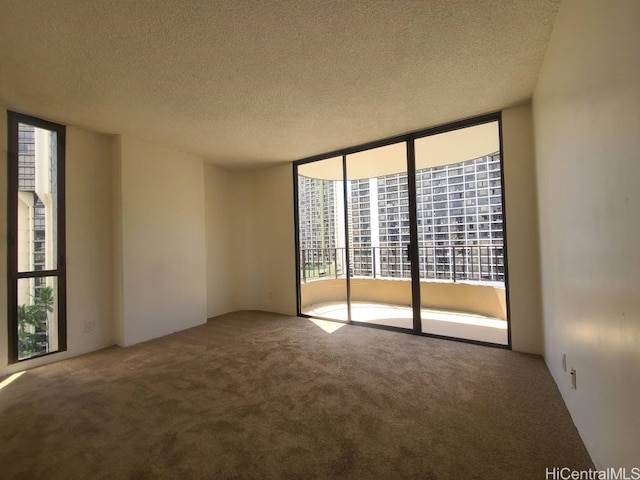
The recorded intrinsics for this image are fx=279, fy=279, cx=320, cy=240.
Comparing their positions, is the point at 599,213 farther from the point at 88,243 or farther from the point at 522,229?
the point at 88,243

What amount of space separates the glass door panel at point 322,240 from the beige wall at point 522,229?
2490mm

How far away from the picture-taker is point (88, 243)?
10.0 ft

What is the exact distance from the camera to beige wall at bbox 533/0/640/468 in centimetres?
95

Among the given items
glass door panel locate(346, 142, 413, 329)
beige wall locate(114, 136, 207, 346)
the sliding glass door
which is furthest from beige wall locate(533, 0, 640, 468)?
beige wall locate(114, 136, 207, 346)

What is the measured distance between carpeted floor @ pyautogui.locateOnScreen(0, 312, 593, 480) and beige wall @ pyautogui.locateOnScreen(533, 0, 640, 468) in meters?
0.37

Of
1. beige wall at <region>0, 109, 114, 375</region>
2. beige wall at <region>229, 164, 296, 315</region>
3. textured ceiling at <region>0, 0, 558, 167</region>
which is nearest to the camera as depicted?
textured ceiling at <region>0, 0, 558, 167</region>

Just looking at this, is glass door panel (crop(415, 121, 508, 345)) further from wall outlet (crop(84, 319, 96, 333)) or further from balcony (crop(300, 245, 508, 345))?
wall outlet (crop(84, 319, 96, 333))

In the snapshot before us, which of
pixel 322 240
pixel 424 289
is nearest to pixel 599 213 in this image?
pixel 424 289

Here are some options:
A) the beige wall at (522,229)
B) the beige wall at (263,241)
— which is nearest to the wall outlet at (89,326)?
the beige wall at (263,241)

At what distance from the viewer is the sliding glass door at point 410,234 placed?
Result: 12.0 ft

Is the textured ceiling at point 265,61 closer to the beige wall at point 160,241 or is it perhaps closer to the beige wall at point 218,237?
the beige wall at point 160,241

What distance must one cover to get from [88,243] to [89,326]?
907 mm

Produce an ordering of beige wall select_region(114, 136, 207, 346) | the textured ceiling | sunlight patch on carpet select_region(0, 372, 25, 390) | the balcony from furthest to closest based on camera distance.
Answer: the balcony → beige wall select_region(114, 136, 207, 346) → sunlight patch on carpet select_region(0, 372, 25, 390) → the textured ceiling

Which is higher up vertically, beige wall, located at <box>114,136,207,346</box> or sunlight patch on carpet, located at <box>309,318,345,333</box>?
beige wall, located at <box>114,136,207,346</box>
